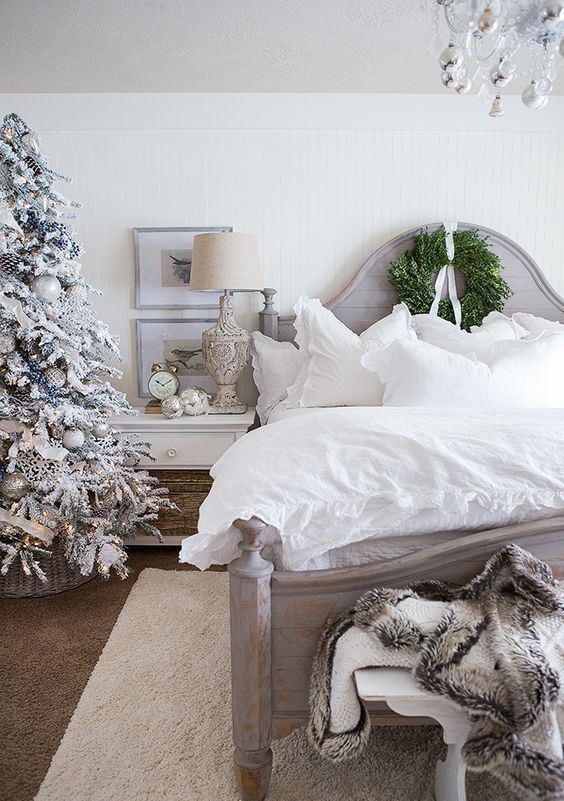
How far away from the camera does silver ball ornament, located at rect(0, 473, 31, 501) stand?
8.16 feet

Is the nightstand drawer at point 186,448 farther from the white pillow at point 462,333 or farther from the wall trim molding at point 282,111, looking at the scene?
the wall trim molding at point 282,111

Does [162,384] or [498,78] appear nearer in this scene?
[498,78]

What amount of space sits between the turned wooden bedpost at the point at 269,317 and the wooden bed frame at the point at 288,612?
6.57 feet

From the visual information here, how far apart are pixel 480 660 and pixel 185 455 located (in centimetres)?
199

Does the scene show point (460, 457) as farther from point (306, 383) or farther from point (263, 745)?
point (306, 383)

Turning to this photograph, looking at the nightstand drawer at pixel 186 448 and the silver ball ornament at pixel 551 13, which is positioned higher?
the silver ball ornament at pixel 551 13

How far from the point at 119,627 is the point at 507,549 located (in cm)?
155

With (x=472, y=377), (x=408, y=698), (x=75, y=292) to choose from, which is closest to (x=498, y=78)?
(x=472, y=377)

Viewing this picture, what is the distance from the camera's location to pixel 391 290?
3.33 metres

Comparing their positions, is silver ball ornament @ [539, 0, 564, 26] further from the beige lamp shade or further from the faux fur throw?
the beige lamp shade

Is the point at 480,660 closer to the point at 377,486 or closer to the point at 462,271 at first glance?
the point at 377,486

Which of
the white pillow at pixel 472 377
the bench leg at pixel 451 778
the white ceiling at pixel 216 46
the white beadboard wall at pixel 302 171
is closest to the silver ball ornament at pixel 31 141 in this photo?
the white ceiling at pixel 216 46

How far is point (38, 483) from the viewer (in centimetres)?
249

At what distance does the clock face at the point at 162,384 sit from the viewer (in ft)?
10.7
